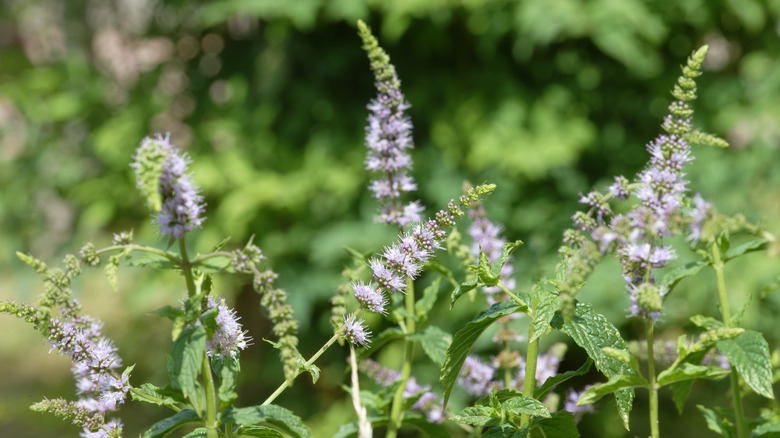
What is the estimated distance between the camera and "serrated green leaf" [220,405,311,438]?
886mm

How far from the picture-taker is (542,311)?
3.06 ft

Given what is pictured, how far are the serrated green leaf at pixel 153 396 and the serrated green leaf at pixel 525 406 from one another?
1.46ft

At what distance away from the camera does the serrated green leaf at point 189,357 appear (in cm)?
82

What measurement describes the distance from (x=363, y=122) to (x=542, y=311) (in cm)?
362

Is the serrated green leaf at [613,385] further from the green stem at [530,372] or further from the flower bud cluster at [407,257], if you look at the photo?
the flower bud cluster at [407,257]

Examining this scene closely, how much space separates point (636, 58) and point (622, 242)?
3.36m

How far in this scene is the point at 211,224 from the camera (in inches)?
175

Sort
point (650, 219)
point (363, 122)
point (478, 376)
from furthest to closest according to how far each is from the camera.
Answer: point (363, 122), point (478, 376), point (650, 219)

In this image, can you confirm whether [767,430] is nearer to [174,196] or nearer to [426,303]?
[426,303]

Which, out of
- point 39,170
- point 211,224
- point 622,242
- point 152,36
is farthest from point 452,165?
point 622,242

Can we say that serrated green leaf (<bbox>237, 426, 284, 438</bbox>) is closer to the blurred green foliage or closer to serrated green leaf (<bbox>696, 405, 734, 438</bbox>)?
serrated green leaf (<bbox>696, 405, 734, 438</bbox>)

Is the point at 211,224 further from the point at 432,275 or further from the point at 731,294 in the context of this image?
the point at 731,294

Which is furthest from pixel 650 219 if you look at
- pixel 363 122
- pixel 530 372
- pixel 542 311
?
pixel 363 122

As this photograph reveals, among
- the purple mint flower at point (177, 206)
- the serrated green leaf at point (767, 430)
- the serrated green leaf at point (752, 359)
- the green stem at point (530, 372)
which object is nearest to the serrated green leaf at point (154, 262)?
the purple mint flower at point (177, 206)
